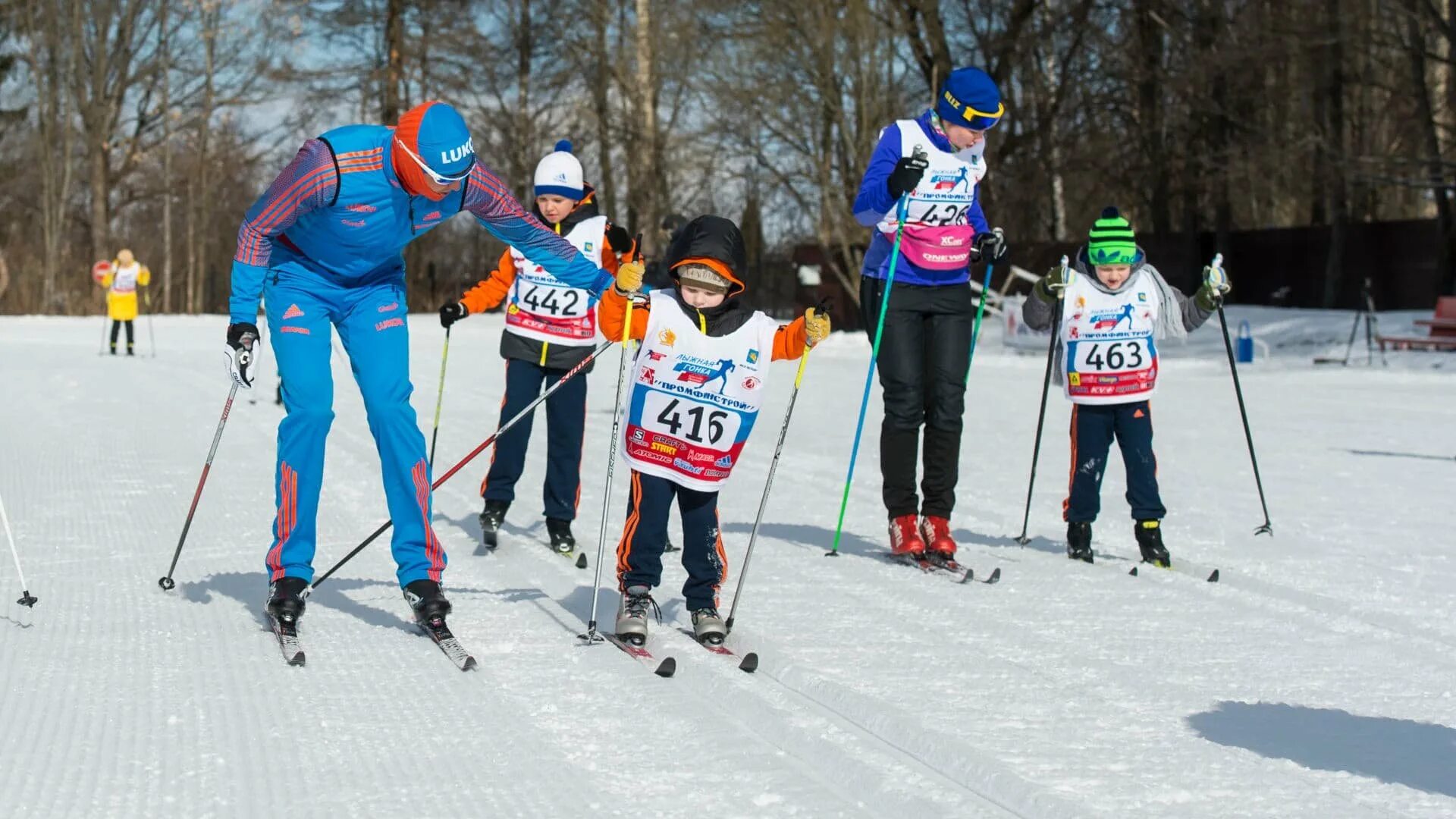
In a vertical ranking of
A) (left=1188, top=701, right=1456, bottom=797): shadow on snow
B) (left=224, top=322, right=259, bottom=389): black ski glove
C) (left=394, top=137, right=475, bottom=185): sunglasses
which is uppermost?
(left=394, top=137, right=475, bottom=185): sunglasses

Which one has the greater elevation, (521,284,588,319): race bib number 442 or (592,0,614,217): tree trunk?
(592,0,614,217): tree trunk

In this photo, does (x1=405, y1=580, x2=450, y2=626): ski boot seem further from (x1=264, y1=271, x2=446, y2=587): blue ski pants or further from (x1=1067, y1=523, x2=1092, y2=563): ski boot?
(x1=1067, y1=523, x2=1092, y2=563): ski boot

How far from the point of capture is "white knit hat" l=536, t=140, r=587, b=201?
723 centimetres

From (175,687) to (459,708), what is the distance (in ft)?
2.79

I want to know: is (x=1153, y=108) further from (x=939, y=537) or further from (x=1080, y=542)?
(x=939, y=537)

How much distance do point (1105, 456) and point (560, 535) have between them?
2.46 meters

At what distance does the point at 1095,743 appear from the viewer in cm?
412

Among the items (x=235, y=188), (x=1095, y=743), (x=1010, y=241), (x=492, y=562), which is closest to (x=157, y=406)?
(x=492, y=562)

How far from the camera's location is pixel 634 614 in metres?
5.26

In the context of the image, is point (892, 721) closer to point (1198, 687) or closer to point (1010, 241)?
point (1198, 687)

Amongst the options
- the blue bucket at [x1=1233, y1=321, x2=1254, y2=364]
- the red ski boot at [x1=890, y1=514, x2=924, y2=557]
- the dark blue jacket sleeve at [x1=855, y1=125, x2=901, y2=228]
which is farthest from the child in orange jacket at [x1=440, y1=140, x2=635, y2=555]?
the blue bucket at [x1=1233, y1=321, x2=1254, y2=364]

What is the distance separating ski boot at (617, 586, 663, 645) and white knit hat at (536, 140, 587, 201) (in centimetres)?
247

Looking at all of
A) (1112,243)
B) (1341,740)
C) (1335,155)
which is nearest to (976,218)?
(1112,243)

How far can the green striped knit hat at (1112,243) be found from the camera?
717 cm
